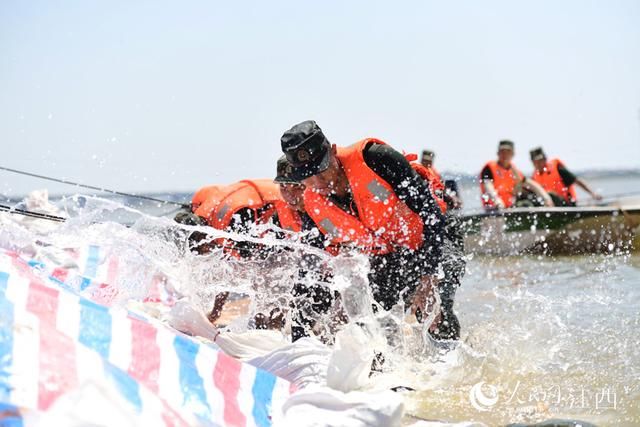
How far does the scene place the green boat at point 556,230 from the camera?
8.37m

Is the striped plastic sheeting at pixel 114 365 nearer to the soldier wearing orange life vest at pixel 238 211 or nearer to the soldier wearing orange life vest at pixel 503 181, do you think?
the soldier wearing orange life vest at pixel 238 211

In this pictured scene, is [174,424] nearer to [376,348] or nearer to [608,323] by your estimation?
[376,348]

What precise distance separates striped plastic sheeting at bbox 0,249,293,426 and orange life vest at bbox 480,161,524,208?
25.3 ft

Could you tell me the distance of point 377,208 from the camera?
3.62 m

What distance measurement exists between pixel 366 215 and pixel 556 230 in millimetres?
5601

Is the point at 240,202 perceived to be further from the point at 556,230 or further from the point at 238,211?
the point at 556,230

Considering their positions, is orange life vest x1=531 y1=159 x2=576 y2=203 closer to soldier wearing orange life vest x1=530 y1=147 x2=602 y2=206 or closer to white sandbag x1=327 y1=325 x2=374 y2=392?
soldier wearing orange life vest x1=530 y1=147 x2=602 y2=206

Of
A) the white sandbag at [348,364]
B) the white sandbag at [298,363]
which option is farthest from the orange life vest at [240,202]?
the white sandbag at [348,364]

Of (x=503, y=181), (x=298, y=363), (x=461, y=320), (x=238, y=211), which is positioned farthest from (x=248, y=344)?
(x=503, y=181)

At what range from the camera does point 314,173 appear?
3.52 metres

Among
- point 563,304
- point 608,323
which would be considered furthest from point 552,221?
point 608,323

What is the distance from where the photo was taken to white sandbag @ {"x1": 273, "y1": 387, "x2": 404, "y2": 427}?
236cm

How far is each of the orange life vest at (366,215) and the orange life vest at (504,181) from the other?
6572 millimetres

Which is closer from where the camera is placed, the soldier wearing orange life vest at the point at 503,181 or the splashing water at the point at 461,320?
the splashing water at the point at 461,320
